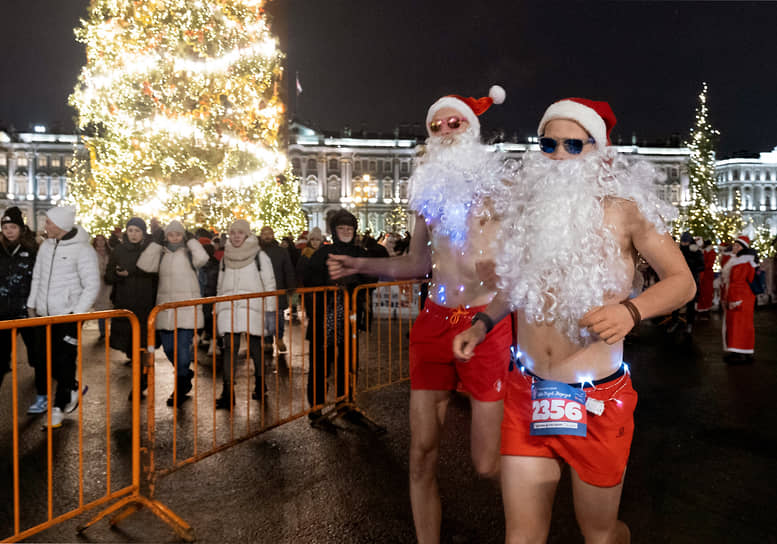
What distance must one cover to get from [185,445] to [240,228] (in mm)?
2590

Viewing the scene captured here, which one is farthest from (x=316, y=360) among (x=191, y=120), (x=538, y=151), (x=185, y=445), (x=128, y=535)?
(x=191, y=120)

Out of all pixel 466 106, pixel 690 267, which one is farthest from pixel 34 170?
pixel 466 106

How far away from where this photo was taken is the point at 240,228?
23.9 ft

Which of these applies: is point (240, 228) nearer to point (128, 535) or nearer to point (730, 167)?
point (128, 535)

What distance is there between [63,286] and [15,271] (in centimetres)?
63

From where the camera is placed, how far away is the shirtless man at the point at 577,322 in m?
2.33

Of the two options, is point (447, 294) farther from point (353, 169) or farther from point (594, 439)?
point (353, 169)

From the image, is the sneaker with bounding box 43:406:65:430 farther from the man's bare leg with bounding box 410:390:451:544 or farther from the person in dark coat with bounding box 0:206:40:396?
the man's bare leg with bounding box 410:390:451:544

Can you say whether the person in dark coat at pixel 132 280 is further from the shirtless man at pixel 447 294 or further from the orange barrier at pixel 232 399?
the shirtless man at pixel 447 294

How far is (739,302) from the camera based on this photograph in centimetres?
1003

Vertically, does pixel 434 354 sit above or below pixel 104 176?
below

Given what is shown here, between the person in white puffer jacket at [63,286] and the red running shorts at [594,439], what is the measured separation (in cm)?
502

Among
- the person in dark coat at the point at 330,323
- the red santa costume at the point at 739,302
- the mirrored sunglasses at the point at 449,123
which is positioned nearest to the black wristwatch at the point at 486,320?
Answer: the mirrored sunglasses at the point at 449,123

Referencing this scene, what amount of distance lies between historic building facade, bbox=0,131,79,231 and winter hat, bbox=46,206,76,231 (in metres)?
88.7
